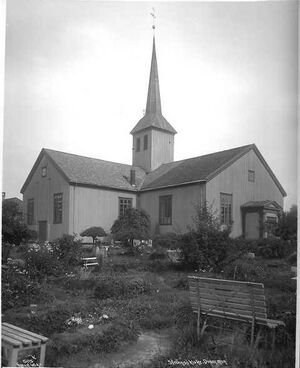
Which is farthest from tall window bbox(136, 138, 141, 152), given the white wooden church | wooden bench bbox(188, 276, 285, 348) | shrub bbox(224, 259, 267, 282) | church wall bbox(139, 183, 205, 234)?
shrub bbox(224, 259, 267, 282)

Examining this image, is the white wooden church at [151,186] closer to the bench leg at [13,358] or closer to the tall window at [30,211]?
the tall window at [30,211]

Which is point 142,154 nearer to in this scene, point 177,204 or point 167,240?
point 177,204

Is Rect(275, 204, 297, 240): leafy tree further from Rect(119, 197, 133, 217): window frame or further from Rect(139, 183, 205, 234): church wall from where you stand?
Rect(119, 197, 133, 217): window frame

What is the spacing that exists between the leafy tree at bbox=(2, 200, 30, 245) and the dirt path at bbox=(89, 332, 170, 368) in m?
1.59

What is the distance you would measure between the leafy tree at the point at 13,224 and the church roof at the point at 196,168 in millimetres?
1462

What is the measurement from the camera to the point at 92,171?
422cm

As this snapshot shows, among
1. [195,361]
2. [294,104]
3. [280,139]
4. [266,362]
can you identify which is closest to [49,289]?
[195,361]

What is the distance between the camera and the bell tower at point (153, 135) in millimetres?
4262

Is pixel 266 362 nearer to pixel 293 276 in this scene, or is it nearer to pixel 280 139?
pixel 293 276

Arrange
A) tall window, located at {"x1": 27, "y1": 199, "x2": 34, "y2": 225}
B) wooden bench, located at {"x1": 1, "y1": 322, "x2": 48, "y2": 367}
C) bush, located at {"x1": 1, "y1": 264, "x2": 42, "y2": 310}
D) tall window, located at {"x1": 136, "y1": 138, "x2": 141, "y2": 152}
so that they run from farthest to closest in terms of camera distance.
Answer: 1. tall window, located at {"x1": 136, "y1": 138, "x2": 141, "y2": 152}
2. tall window, located at {"x1": 27, "y1": 199, "x2": 34, "y2": 225}
3. bush, located at {"x1": 1, "y1": 264, "x2": 42, "y2": 310}
4. wooden bench, located at {"x1": 1, "y1": 322, "x2": 48, "y2": 367}

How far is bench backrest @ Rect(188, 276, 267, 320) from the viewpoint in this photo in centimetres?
327

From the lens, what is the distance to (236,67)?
411 centimetres

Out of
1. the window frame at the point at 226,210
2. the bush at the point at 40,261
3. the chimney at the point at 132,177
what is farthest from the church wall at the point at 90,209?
the window frame at the point at 226,210

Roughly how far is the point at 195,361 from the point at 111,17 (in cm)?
360
